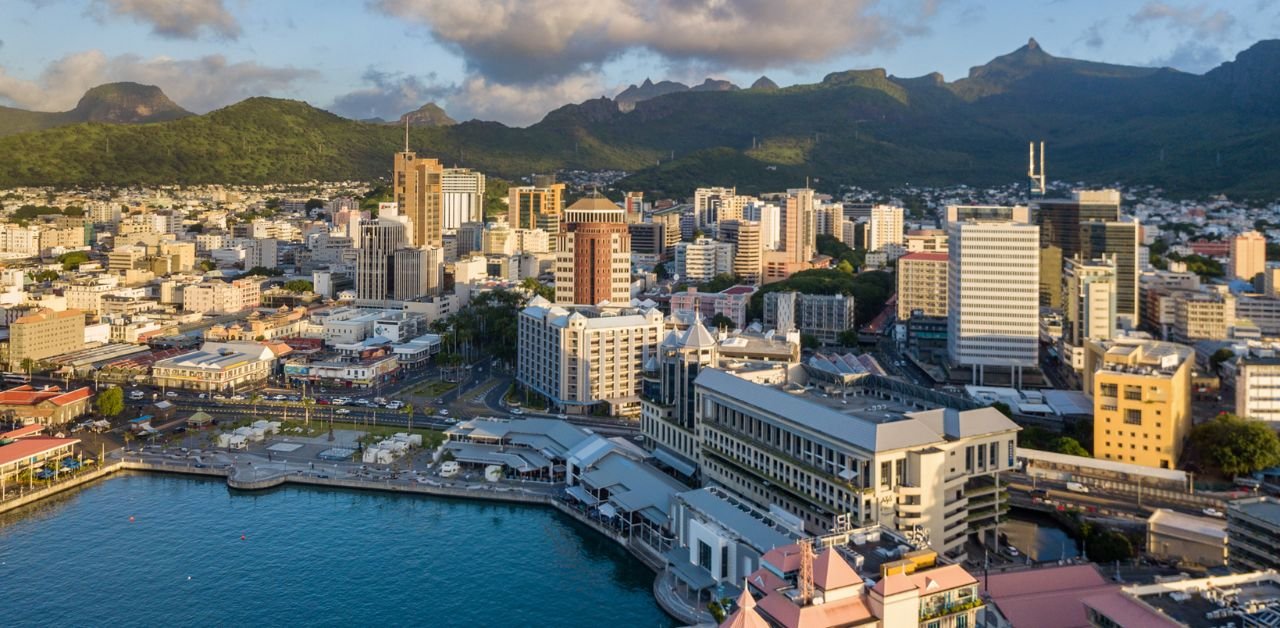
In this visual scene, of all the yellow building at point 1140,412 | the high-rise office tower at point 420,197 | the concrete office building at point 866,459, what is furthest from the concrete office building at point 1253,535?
the high-rise office tower at point 420,197

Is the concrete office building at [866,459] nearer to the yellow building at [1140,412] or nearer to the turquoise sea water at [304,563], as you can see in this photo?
the turquoise sea water at [304,563]

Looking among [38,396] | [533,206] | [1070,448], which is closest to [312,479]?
[38,396]

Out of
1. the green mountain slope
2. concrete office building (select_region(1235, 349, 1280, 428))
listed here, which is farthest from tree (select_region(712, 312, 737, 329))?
the green mountain slope

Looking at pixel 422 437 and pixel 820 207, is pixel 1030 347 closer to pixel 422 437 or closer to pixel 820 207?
pixel 422 437

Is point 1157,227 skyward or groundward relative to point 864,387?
skyward

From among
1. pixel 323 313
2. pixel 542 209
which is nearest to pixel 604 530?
pixel 323 313
